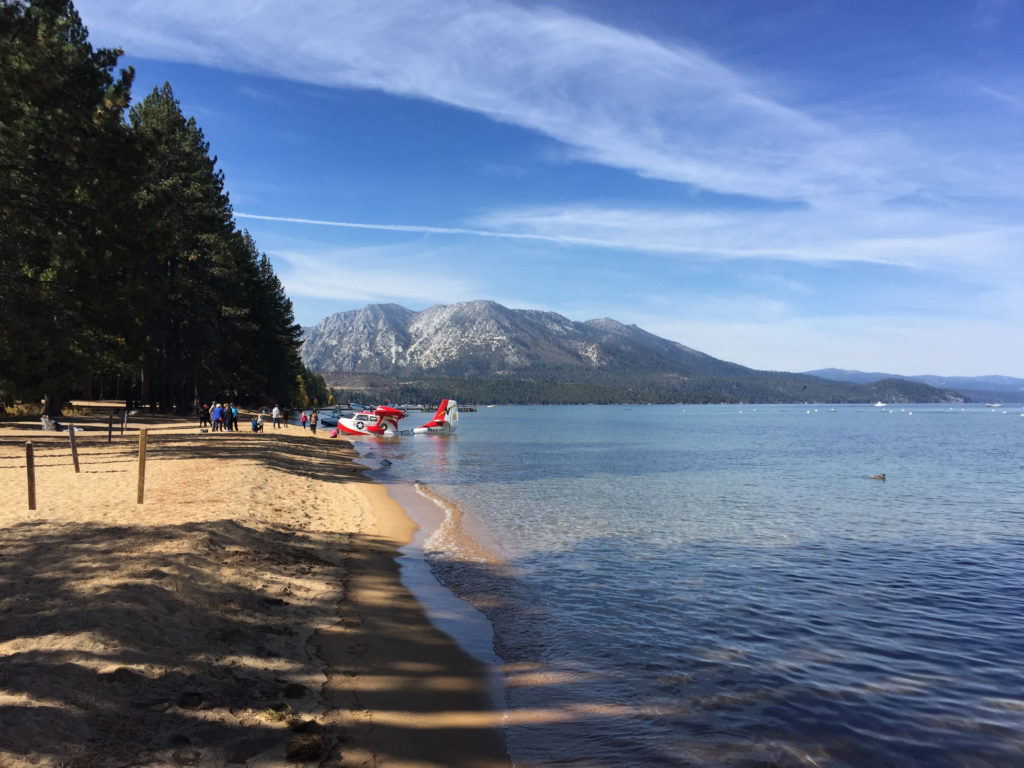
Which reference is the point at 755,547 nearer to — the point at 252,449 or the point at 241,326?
the point at 252,449

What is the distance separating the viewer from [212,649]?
6879mm

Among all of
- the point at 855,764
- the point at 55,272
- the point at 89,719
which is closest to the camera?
the point at 89,719

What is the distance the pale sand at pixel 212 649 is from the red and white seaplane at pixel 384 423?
48704 mm

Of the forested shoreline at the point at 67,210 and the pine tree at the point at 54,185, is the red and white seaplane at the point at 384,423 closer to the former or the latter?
the forested shoreline at the point at 67,210

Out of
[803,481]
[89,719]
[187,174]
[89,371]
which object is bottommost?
[803,481]

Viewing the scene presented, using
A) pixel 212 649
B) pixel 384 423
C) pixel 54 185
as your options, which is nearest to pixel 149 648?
pixel 212 649

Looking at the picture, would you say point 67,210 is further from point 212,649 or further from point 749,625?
point 749,625

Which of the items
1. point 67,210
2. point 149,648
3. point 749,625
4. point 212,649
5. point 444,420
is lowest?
point 749,625

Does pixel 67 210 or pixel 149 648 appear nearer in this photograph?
pixel 149 648

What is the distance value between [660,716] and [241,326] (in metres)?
50.0

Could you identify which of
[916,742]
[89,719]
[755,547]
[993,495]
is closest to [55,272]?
[89,719]

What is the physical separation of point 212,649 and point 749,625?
25.5 feet

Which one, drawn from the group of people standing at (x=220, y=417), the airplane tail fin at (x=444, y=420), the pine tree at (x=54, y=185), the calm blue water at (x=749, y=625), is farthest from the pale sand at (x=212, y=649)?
the airplane tail fin at (x=444, y=420)

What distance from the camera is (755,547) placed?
15.6 metres
